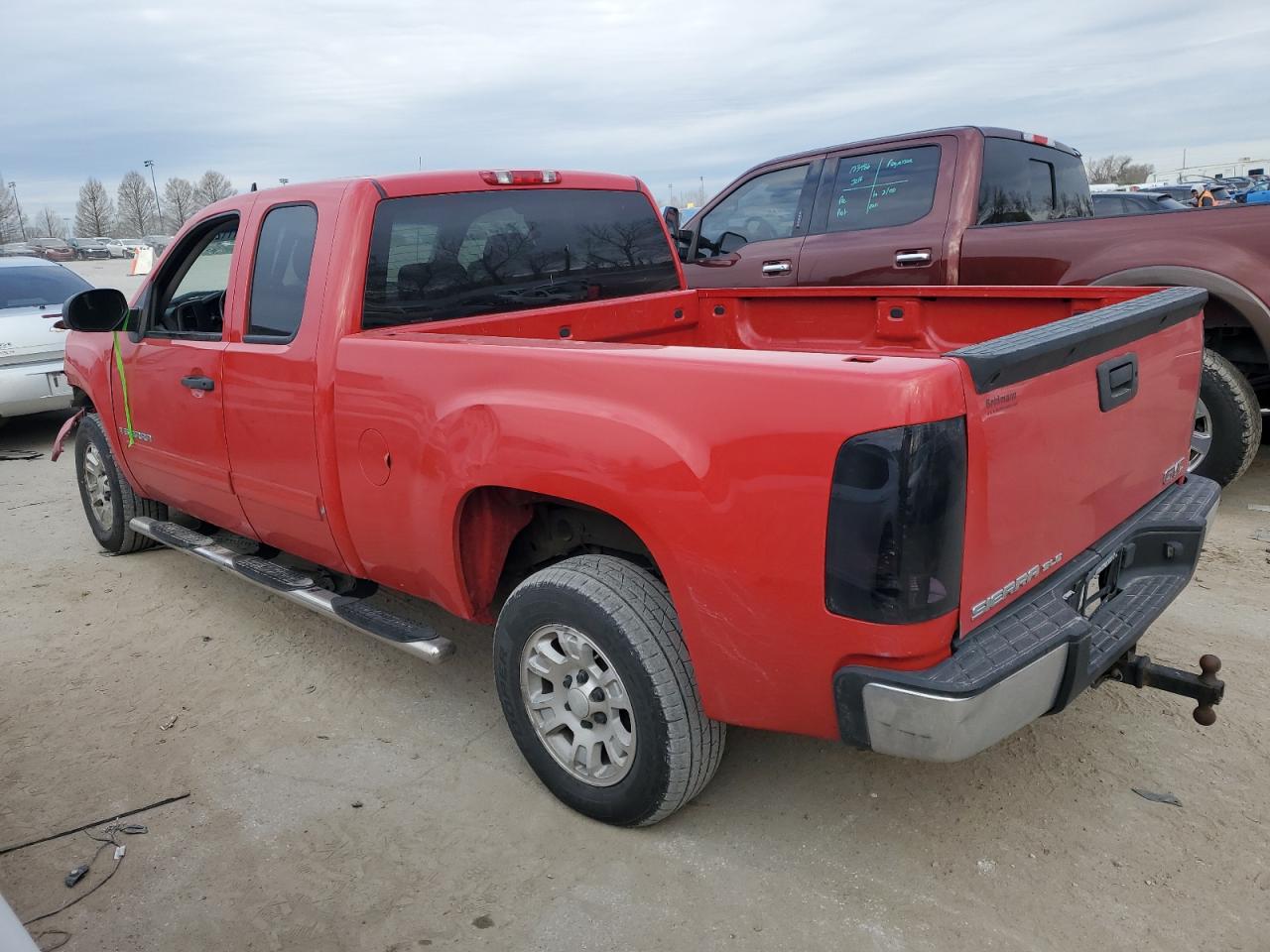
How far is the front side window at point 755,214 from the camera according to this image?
6.99 metres

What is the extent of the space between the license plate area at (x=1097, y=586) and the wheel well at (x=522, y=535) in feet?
3.70

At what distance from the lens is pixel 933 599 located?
2129mm

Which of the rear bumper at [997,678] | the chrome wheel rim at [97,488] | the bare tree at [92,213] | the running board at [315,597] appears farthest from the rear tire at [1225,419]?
the bare tree at [92,213]

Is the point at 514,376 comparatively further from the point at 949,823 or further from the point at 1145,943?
the point at 1145,943

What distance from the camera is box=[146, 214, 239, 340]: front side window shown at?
4.09m

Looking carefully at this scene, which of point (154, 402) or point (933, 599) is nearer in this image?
point (933, 599)

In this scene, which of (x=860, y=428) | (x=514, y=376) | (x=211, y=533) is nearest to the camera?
(x=860, y=428)

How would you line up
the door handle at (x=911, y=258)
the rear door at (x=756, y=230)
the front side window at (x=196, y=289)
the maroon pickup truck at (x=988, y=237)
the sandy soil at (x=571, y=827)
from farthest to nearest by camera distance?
the rear door at (x=756, y=230) < the door handle at (x=911, y=258) < the maroon pickup truck at (x=988, y=237) < the front side window at (x=196, y=289) < the sandy soil at (x=571, y=827)

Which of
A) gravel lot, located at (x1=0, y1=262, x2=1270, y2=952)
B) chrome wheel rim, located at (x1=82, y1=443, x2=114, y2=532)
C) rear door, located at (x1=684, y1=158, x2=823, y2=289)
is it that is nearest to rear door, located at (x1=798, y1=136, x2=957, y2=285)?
rear door, located at (x1=684, y1=158, x2=823, y2=289)

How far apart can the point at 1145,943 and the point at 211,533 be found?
4.73 metres

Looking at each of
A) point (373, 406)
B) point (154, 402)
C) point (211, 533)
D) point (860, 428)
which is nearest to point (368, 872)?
point (373, 406)

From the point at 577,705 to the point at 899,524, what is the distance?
3.81 ft

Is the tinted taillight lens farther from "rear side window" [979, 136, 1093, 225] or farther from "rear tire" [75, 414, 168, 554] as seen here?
"rear side window" [979, 136, 1093, 225]

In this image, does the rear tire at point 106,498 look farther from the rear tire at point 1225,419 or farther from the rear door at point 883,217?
the rear tire at point 1225,419
